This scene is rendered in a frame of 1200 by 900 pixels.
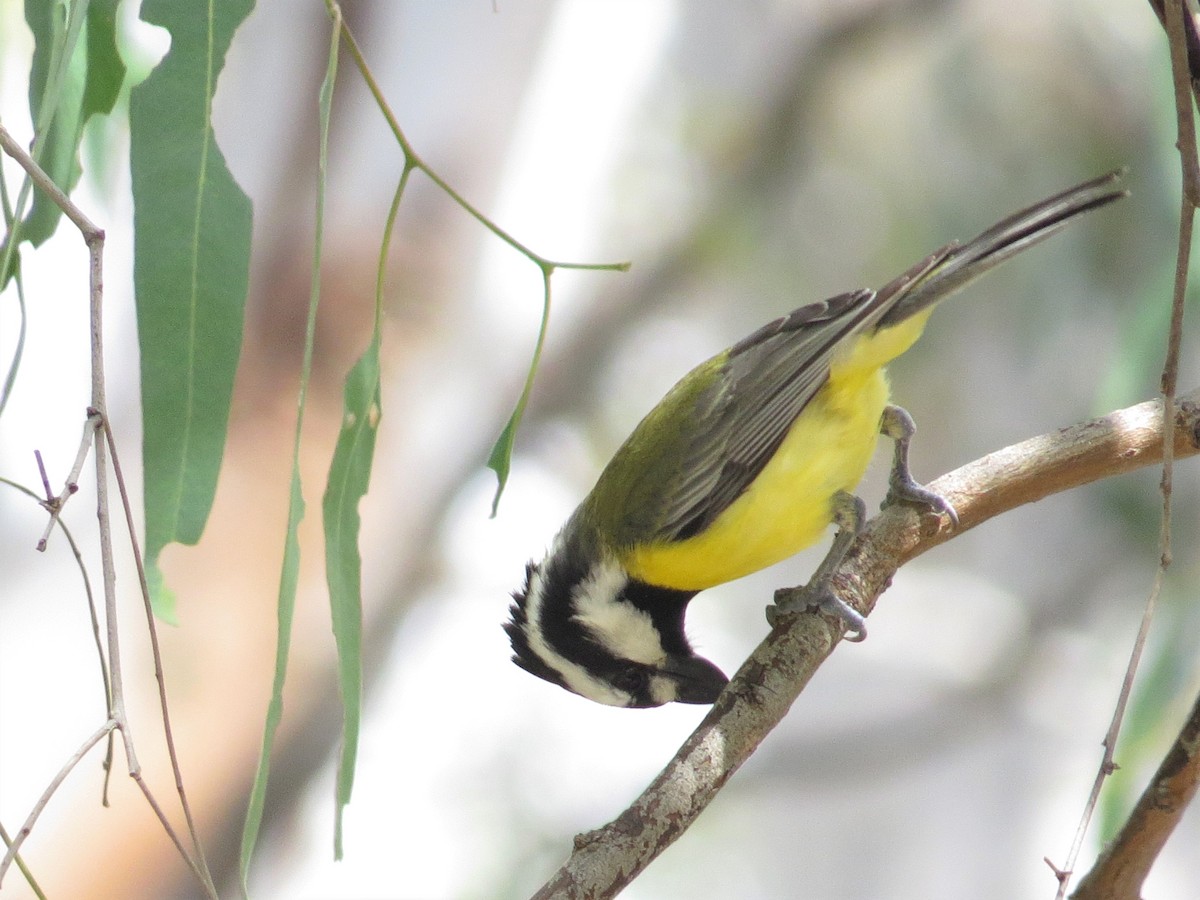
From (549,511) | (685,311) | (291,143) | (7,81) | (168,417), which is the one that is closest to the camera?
(168,417)

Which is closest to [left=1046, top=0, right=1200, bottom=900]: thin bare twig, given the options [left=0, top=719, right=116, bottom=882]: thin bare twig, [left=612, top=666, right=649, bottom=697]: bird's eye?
[left=0, top=719, right=116, bottom=882]: thin bare twig

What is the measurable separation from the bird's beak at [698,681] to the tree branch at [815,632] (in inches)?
16.1

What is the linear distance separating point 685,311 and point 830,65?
1.04m

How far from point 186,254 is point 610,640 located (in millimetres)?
976

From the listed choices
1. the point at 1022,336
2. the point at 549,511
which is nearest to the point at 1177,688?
the point at 1022,336

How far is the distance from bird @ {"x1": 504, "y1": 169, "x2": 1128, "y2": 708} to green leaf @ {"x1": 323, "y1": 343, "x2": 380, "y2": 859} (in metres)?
0.63

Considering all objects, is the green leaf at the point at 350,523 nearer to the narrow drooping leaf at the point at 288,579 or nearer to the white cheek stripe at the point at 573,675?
the narrow drooping leaf at the point at 288,579

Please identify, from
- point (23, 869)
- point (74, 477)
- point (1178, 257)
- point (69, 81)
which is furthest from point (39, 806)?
point (1178, 257)

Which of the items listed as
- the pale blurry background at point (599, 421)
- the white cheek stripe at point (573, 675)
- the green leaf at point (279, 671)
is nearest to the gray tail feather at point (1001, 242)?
the white cheek stripe at point (573, 675)

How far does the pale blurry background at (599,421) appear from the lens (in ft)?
10.4

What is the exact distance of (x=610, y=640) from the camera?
1.80m

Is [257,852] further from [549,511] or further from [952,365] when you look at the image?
[952,365]

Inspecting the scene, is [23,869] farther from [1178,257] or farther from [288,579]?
[1178,257]

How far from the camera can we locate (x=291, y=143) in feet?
10.7
